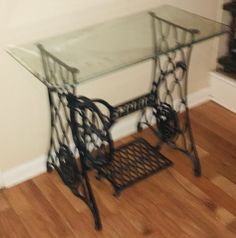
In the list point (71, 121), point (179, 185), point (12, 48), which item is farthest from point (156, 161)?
point (12, 48)

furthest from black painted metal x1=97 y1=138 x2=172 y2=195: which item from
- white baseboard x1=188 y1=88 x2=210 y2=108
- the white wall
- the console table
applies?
white baseboard x1=188 y1=88 x2=210 y2=108

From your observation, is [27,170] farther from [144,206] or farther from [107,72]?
[107,72]

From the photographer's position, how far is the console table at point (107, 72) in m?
1.65

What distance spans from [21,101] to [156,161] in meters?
0.81

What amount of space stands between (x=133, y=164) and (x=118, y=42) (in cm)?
70

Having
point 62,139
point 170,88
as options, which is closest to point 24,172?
point 62,139

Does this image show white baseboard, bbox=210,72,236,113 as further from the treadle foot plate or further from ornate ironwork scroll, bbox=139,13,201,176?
the treadle foot plate

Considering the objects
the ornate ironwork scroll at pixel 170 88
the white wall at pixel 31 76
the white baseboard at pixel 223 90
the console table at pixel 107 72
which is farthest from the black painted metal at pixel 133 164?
the white baseboard at pixel 223 90

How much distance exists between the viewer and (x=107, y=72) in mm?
1581

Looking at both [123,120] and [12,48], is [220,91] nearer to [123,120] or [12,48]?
[123,120]

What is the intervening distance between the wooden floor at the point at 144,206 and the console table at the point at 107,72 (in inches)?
2.5

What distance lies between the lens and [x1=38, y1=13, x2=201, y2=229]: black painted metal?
5.54ft

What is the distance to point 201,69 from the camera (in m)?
2.66

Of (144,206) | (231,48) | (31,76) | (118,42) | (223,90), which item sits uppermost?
(118,42)
